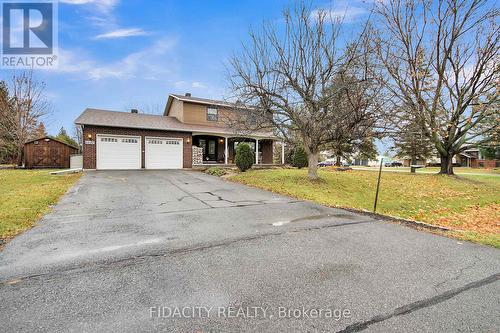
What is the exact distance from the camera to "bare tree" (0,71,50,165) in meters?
21.9

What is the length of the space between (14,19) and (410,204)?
18.7 metres

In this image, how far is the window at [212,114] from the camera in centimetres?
2250

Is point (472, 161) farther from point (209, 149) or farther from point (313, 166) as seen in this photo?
point (313, 166)

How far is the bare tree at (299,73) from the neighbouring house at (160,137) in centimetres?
181

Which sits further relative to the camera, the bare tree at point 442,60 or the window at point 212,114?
the window at point 212,114

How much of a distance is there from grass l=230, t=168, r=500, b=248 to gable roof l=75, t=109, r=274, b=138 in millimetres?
6709

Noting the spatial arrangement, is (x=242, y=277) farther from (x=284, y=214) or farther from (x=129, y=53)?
(x=129, y=53)

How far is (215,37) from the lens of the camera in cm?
1509

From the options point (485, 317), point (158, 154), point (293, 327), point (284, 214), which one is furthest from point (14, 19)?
point (485, 317)

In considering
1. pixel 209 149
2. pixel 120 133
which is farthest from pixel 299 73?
pixel 209 149

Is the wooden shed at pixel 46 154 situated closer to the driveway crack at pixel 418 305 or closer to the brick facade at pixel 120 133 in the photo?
the brick facade at pixel 120 133

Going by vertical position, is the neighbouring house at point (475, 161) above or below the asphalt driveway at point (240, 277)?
above
